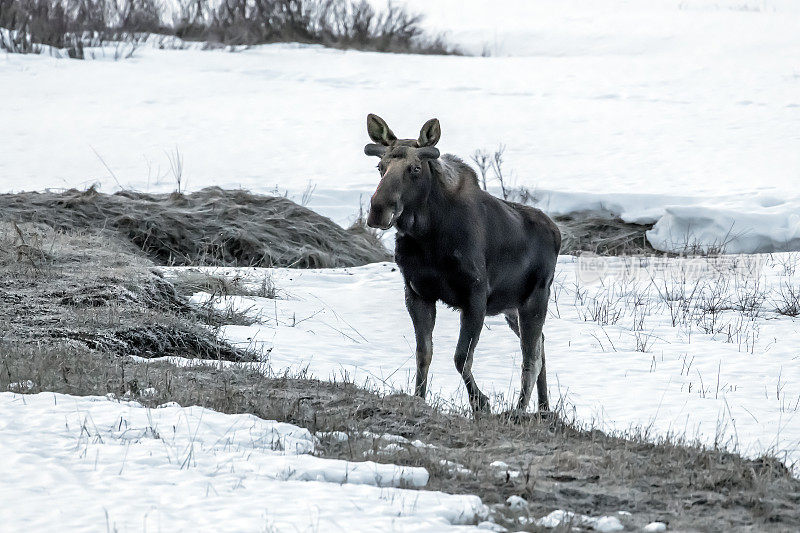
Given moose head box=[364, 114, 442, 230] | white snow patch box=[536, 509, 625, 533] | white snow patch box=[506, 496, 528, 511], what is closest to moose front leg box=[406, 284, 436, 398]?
moose head box=[364, 114, 442, 230]

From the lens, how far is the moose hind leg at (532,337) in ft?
26.7

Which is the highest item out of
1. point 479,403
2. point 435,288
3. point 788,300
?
point 435,288

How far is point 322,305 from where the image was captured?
1230 centimetres

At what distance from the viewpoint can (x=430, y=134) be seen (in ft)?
24.3

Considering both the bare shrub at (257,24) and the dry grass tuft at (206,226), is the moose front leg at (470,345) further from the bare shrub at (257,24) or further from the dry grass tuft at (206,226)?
the bare shrub at (257,24)

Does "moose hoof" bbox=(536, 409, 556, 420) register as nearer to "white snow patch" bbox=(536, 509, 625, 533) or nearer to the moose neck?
the moose neck

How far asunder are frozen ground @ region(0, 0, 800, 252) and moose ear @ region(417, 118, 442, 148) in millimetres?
9671

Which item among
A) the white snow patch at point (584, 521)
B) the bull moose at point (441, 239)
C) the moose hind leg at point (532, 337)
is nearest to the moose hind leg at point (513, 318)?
the moose hind leg at point (532, 337)

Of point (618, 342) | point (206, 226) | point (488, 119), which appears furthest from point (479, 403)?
point (488, 119)

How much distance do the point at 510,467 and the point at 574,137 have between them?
61.1 feet

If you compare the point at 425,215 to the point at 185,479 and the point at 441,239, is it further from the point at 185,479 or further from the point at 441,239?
the point at 185,479

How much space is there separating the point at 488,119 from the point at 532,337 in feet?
55.6

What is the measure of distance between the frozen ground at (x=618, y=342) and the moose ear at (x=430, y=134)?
182 centimetres

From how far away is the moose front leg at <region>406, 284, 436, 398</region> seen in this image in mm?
7535
